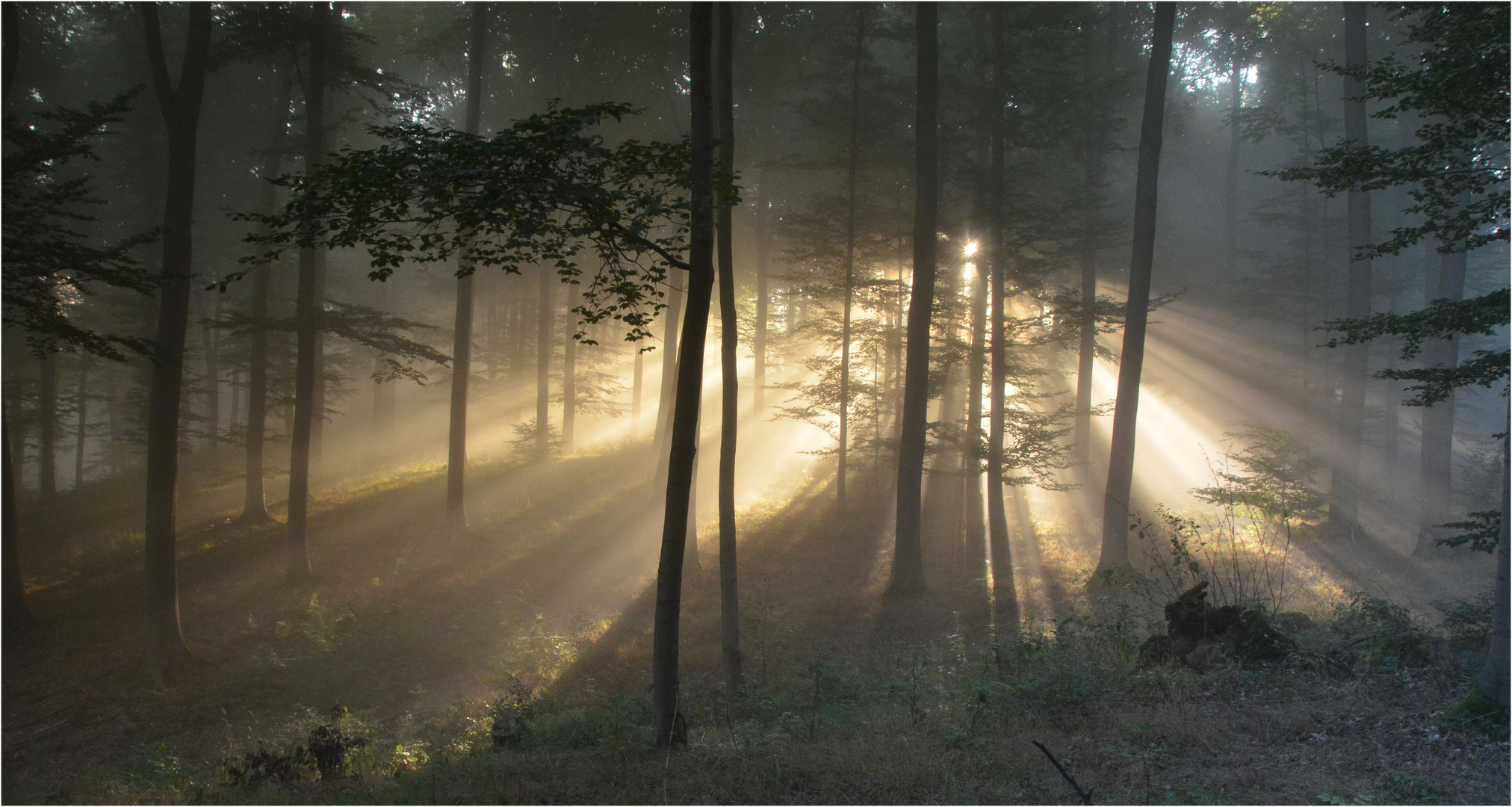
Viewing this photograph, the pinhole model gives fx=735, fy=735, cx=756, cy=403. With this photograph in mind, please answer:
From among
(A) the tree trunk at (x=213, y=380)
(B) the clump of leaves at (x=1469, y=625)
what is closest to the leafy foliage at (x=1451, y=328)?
(B) the clump of leaves at (x=1469, y=625)

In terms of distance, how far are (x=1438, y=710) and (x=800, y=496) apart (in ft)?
53.8

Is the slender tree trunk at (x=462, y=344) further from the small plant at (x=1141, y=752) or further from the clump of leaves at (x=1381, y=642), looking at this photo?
the clump of leaves at (x=1381, y=642)

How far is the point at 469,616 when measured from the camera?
14805mm

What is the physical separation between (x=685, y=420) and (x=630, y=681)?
21.8 feet

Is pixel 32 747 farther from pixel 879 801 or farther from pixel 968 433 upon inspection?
pixel 968 433

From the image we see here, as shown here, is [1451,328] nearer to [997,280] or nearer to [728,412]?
[728,412]


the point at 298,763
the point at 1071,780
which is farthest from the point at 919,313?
the point at 298,763

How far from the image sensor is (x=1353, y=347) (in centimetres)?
2014

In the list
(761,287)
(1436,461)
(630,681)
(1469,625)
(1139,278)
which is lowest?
(630,681)

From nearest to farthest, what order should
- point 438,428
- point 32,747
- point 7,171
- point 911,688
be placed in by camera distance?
point 911,688 < point 7,171 < point 32,747 < point 438,428

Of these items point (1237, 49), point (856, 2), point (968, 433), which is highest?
point (1237, 49)

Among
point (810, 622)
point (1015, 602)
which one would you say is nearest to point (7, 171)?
point (810, 622)

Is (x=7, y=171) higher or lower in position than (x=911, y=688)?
higher

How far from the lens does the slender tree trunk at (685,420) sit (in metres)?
7.06
